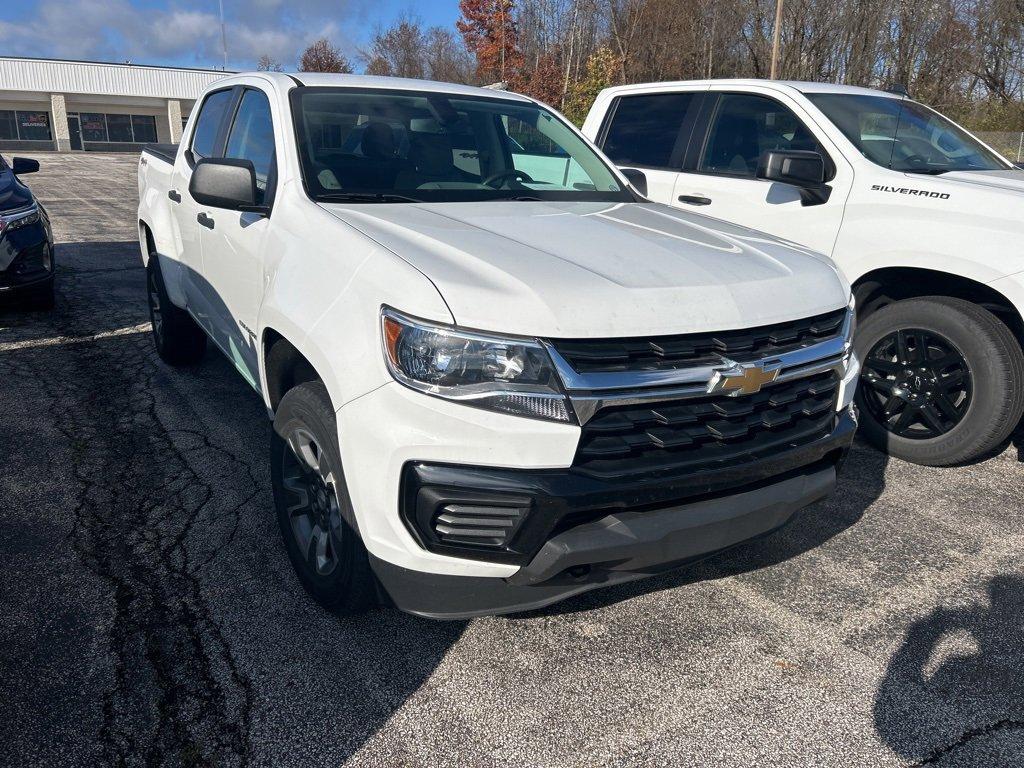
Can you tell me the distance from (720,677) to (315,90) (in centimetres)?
290

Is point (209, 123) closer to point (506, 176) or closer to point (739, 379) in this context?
point (506, 176)

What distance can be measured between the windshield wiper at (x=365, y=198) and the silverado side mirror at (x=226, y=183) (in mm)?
313

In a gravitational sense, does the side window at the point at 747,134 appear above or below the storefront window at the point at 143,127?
above

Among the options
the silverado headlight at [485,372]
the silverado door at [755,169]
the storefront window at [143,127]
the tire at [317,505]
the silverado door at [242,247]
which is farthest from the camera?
the storefront window at [143,127]

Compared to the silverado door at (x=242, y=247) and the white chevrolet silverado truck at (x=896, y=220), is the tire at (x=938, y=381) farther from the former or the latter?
the silverado door at (x=242, y=247)

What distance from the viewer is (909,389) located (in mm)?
4137

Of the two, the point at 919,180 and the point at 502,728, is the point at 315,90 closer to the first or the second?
the point at 502,728

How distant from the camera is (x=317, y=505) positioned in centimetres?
268

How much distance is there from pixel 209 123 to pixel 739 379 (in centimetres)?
361

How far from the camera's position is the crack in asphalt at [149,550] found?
7.24 ft

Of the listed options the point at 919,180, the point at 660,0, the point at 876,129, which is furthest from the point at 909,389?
the point at 660,0

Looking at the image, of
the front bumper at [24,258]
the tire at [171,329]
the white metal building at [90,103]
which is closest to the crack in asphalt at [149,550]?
the tire at [171,329]

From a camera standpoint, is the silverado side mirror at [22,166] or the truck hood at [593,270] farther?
the silverado side mirror at [22,166]

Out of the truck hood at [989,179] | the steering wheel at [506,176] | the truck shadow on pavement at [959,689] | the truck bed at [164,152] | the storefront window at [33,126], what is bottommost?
the storefront window at [33,126]
